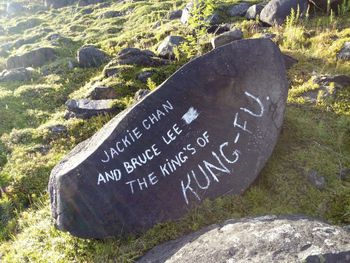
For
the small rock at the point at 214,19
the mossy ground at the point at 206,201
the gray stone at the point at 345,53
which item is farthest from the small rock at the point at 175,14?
the gray stone at the point at 345,53

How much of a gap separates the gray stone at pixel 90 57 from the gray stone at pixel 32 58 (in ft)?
13.6

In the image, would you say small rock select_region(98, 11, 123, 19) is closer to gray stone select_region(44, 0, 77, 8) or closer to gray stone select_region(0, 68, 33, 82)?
gray stone select_region(0, 68, 33, 82)

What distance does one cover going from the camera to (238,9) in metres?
18.3

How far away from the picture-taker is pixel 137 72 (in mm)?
13195

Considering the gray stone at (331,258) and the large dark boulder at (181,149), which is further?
the large dark boulder at (181,149)

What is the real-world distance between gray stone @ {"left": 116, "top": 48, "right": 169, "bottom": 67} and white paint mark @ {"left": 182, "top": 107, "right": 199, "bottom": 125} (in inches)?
301

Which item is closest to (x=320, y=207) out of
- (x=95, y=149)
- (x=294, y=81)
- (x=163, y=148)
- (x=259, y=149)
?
(x=259, y=149)

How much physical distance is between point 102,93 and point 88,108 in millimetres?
1073

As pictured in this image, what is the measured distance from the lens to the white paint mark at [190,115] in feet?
21.1

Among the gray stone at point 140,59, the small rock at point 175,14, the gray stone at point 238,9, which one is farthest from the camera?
the small rock at point 175,14

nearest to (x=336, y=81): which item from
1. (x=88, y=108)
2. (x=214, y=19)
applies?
(x=88, y=108)

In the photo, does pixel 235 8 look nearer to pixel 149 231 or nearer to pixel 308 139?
pixel 308 139

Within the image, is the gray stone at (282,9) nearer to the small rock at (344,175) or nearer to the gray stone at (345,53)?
the gray stone at (345,53)

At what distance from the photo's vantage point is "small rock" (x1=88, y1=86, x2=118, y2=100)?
40.1 ft
